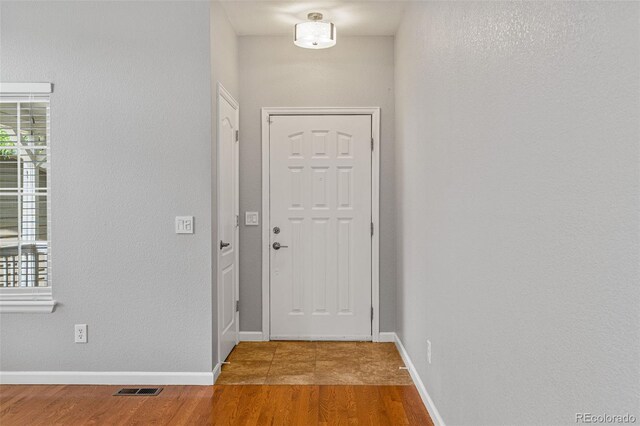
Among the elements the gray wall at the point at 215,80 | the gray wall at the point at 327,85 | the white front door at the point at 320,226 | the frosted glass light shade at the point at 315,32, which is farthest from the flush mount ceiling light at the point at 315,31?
the white front door at the point at 320,226

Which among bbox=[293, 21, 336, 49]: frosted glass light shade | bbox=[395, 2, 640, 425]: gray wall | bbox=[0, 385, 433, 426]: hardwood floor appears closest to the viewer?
bbox=[395, 2, 640, 425]: gray wall

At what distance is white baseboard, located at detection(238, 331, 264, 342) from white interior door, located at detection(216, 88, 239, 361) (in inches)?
4.3

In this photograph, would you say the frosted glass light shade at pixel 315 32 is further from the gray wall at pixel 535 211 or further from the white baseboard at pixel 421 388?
the white baseboard at pixel 421 388

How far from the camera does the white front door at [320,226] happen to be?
4.41 metres

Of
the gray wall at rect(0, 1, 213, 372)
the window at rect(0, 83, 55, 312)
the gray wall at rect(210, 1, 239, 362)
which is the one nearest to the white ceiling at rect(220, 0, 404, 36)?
the gray wall at rect(210, 1, 239, 362)

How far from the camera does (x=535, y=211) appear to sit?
56.0 inches

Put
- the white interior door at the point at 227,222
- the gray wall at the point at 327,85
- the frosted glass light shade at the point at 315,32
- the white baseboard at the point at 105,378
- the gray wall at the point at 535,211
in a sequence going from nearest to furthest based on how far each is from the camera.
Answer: the gray wall at the point at 535,211 < the white baseboard at the point at 105,378 < the white interior door at the point at 227,222 < the frosted glass light shade at the point at 315,32 < the gray wall at the point at 327,85

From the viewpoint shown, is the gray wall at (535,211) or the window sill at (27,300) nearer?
the gray wall at (535,211)

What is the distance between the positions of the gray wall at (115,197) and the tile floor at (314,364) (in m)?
0.46

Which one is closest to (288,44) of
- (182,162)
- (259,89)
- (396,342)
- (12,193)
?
(259,89)

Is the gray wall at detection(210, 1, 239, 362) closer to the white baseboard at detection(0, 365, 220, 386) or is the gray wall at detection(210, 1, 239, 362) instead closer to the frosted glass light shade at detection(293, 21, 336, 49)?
the white baseboard at detection(0, 365, 220, 386)

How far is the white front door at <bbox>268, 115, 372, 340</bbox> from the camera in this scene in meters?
4.41

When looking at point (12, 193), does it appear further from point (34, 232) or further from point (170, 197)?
point (170, 197)

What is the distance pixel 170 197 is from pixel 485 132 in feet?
7.39
